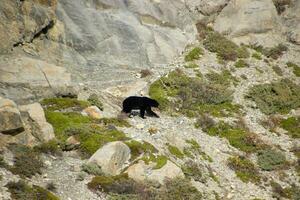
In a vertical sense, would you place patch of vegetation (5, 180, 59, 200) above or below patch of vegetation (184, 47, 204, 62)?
below

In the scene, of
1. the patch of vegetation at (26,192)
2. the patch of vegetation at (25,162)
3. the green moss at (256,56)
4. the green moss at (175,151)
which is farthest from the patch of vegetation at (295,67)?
the patch of vegetation at (26,192)

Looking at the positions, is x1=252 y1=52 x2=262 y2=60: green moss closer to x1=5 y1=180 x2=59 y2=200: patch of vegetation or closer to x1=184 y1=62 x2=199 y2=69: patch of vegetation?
x1=184 y1=62 x2=199 y2=69: patch of vegetation

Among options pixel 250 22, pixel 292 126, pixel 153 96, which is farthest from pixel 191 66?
pixel 250 22

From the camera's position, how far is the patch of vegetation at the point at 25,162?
20906 mm

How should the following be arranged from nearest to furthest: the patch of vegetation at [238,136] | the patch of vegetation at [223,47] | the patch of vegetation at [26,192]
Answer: the patch of vegetation at [26,192] < the patch of vegetation at [238,136] < the patch of vegetation at [223,47]

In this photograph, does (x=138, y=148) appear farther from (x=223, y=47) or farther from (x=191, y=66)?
(x=223, y=47)

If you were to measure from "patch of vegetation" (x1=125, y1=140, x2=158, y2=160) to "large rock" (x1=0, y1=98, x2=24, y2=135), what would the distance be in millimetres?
5422

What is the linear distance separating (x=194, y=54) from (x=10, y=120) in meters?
20.5

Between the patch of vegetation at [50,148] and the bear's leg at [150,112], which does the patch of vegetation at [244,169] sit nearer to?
the bear's leg at [150,112]

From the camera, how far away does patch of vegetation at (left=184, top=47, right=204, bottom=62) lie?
39.7 meters

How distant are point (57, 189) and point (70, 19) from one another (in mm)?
17686

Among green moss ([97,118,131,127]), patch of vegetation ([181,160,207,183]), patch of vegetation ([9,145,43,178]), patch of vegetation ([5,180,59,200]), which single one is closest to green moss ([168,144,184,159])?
patch of vegetation ([181,160,207,183])

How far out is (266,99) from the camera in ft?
119

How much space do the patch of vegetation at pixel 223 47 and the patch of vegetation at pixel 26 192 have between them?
81.7 feet
